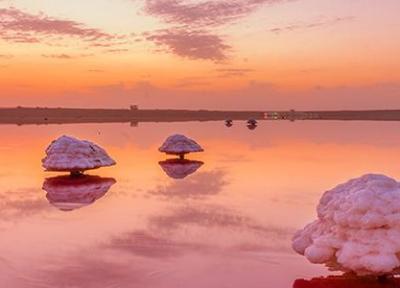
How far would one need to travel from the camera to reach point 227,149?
4694cm

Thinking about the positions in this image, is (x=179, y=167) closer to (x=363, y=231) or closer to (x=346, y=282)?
(x=346, y=282)

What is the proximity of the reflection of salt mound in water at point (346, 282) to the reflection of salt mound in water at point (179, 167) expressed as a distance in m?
17.3

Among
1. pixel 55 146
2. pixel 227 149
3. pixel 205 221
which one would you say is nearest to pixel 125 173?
pixel 55 146

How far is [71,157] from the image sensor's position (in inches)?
1030

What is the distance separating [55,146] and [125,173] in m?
5.09

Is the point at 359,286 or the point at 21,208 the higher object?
the point at 21,208

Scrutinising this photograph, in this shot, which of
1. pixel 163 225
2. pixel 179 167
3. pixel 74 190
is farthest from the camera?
pixel 179 167

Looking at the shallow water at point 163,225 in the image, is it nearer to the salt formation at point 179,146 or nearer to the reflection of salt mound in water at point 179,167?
the reflection of salt mound in water at point 179,167

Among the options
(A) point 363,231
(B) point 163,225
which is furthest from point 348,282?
(B) point 163,225

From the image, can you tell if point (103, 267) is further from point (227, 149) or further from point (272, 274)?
point (227, 149)

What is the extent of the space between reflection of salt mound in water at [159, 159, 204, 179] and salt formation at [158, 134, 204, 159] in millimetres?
819

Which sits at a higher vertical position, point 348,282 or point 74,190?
point 74,190

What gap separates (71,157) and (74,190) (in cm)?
226

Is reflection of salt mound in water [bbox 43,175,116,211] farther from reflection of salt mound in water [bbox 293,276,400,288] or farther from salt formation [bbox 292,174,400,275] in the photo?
salt formation [bbox 292,174,400,275]
